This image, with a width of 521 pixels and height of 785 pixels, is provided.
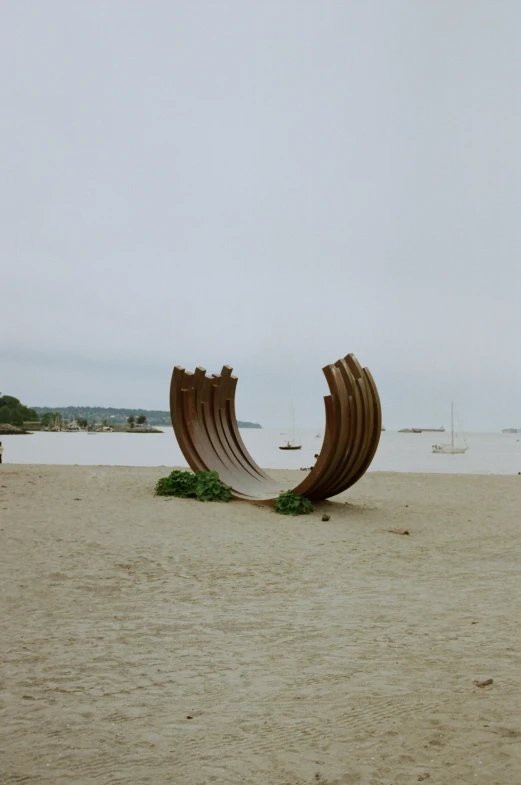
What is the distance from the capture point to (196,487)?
1039 cm

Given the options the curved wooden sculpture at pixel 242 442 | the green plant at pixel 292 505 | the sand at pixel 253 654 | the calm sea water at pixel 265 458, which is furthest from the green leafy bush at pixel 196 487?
the calm sea water at pixel 265 458

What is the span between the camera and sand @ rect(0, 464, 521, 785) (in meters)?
2.86

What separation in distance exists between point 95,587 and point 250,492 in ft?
17.6

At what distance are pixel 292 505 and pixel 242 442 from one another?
2.03 meters

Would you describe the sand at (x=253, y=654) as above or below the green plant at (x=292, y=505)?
below

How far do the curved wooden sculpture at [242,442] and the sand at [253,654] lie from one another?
1.13 metres

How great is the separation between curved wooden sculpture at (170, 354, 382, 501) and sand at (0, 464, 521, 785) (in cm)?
113

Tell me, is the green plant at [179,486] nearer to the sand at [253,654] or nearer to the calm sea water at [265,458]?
the sand at [253,654]

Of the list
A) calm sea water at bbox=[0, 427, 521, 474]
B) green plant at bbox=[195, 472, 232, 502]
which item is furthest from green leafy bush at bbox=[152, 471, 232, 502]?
calm sea water at bbox=[0, 427, 521, 474]

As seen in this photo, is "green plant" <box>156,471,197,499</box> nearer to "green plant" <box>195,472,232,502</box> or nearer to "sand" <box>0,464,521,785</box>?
"green plant" <box>195,472,232,502</box>

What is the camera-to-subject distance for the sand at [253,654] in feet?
9.39

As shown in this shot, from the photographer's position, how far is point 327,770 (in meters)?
2.77

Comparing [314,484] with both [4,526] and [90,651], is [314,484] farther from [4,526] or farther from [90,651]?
[90,651]

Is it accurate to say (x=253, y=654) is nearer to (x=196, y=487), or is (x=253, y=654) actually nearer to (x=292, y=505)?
(x=292, y=505)
